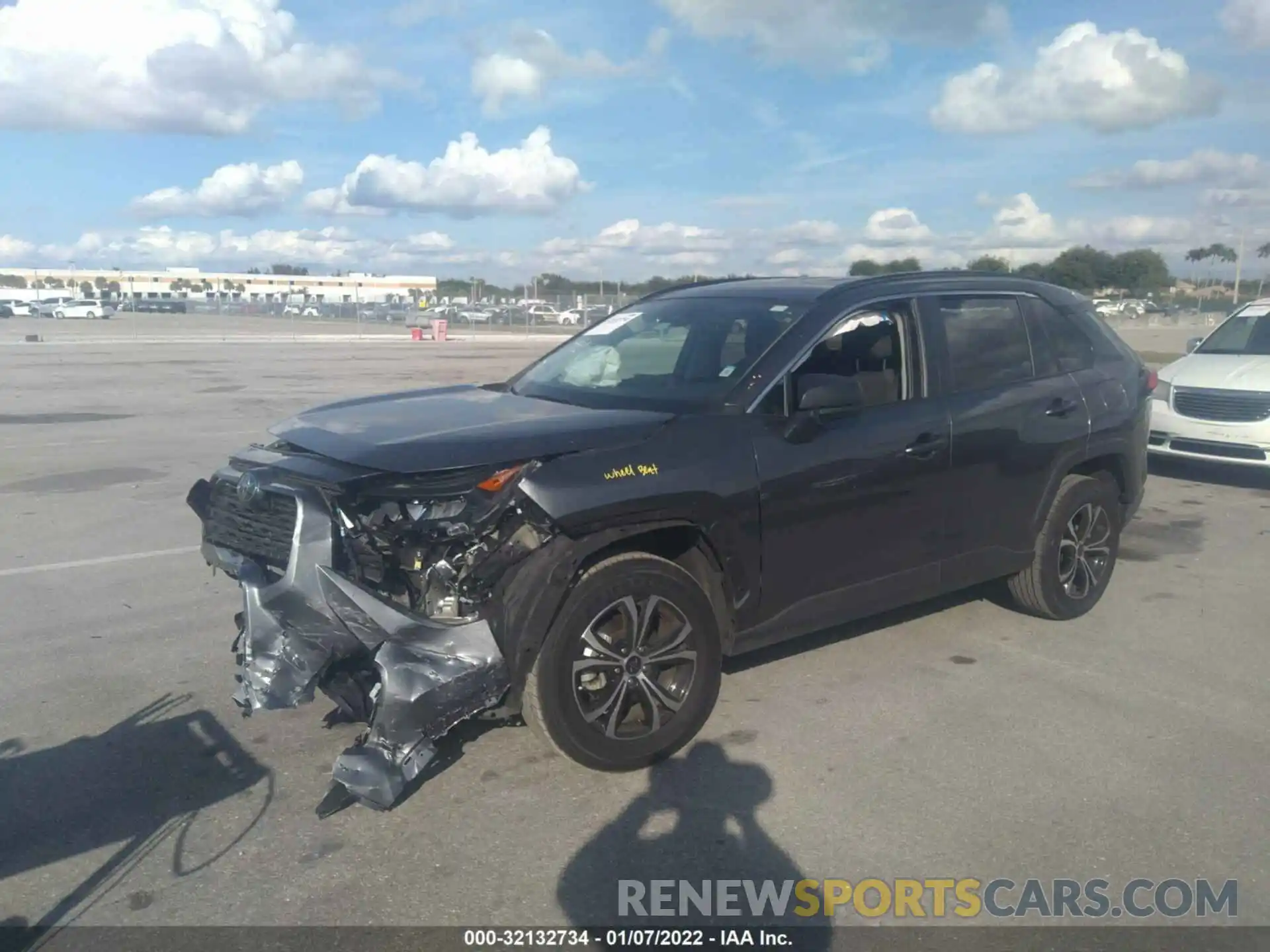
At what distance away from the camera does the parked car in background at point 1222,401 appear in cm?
991

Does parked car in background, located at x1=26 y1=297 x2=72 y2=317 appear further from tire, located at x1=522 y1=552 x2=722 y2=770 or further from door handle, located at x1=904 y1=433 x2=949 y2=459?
tire, located at x1=522 y1=552 x2=722 y2=770

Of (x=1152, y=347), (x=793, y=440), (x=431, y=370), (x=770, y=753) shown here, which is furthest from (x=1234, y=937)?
(x=1152, y=347)

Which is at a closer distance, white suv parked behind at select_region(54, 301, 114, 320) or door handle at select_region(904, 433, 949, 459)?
door handle at select_region(904, 433, 949, 459)

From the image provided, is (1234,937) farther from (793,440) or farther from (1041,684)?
(793,440)

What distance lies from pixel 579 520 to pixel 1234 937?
2474 mm

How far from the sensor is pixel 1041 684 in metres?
5.26

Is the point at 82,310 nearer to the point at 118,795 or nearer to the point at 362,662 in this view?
the point at 118,795

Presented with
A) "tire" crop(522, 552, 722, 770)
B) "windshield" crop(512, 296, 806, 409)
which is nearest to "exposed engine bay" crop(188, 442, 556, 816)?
"tire" crop(522, 552, 722, 770)

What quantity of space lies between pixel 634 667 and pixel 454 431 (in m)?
1.17

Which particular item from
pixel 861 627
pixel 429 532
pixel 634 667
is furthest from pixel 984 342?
pixel 429 532

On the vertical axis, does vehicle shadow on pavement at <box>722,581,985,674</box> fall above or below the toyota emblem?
below

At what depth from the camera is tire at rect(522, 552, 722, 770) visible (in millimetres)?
4016

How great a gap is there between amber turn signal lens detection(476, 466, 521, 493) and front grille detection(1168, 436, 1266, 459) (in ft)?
28.0

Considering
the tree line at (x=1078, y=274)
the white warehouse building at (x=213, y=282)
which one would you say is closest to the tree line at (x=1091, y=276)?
the tree line at (x=1078, y=274)
